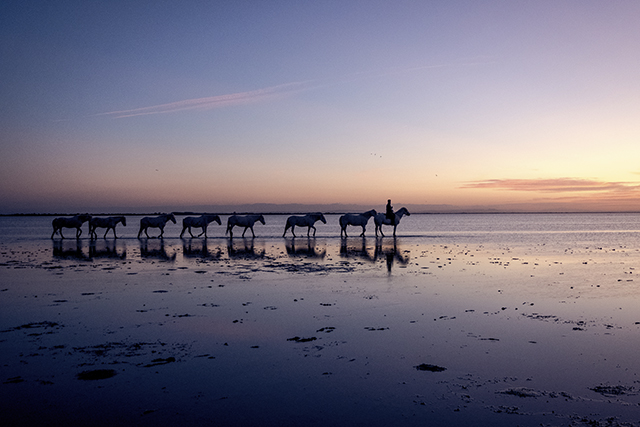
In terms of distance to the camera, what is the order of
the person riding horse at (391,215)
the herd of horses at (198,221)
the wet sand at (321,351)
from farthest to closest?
the person riding horse at (391,215) → the herd of horses at (198,221) → the wet sand at (321,351)

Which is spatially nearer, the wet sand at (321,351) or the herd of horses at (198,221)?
the wet sand at (321,351)

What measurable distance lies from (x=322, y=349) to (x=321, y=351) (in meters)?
0.10

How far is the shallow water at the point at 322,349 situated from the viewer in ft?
15.6

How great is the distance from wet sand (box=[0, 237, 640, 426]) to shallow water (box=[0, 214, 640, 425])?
0.03 meters

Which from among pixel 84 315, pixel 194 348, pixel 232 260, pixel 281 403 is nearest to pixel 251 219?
pixel 232 260

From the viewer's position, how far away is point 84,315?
902 cm

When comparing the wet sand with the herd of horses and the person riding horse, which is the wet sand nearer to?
the herd of horses

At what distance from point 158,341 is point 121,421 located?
2.85 meters

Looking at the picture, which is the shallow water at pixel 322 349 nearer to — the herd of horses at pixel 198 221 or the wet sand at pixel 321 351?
the wet sand at pixel 321 351

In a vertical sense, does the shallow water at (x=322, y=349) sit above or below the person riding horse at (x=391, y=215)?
below

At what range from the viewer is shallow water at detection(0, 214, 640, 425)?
15.6 ft

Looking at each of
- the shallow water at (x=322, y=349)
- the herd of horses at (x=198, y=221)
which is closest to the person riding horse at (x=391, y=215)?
the herd of horses at (x=198, y=221)

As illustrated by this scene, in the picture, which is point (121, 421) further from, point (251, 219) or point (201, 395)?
point (251, 219)

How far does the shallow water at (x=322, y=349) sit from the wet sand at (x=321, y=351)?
29 millimetres
